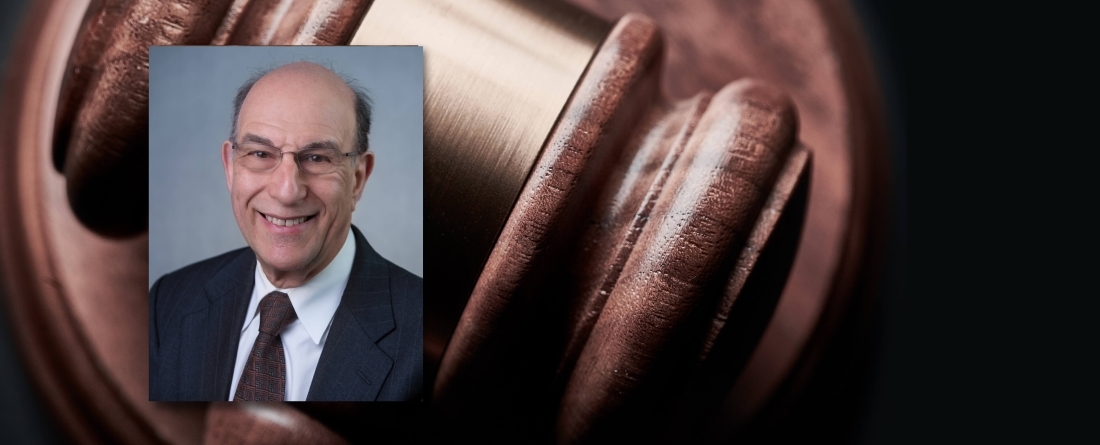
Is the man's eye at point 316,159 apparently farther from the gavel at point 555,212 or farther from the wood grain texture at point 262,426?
the wood grain texture at point 262,426

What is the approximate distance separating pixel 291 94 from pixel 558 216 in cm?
25

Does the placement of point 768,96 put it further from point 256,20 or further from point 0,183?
point 0,183

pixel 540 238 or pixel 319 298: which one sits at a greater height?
pixel 540 238

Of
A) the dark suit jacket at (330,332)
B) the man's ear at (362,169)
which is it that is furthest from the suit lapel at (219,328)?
the man's ear at (362,169)

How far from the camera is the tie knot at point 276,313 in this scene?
0.55 meters

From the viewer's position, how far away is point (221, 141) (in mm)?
545

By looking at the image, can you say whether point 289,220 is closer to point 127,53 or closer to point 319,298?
point 319,298

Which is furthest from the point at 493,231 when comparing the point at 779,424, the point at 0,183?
the point at 0,183

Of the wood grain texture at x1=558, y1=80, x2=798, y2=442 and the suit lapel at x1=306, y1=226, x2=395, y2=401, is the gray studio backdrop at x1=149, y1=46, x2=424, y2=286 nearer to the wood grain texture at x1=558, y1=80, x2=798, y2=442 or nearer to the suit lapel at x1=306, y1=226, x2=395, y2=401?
the suit lapel at x1=306, y1=226, x2=395, y2=401

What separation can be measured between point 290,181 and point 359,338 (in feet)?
0.47

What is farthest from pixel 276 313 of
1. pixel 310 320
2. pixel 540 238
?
pixel 540 238

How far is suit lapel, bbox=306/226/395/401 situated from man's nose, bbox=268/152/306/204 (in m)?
0.05

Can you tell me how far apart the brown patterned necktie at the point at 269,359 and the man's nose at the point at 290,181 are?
9 cm

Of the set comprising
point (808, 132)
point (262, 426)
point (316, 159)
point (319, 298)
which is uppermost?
point (808, 132)
